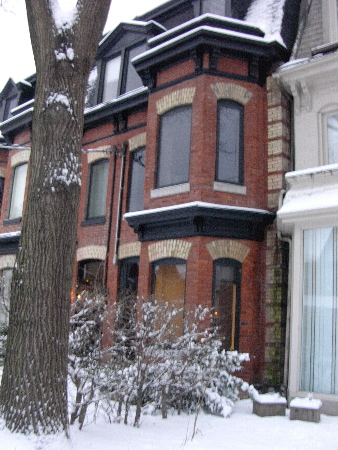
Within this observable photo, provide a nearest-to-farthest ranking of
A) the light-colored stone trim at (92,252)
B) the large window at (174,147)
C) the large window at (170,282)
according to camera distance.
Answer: the large window at (170,282) → the large window at (174,147) → the light-colored stone trim at (92,252)

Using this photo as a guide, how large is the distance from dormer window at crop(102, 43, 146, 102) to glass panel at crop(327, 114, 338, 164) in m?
5.22

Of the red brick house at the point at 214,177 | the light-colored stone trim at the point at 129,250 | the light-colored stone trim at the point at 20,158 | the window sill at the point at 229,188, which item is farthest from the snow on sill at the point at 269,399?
the light-colored stone trim at the point at 20,158

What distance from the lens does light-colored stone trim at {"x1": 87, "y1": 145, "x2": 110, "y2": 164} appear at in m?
12.6

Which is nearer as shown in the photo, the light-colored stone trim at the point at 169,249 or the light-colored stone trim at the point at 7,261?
the light-colored stone trim at the point at 169,249

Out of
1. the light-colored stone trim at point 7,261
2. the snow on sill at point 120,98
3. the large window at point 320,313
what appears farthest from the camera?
the light-colored stone trim at point 7,261

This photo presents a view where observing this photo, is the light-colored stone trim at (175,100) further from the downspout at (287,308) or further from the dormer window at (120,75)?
the downspout at (287,308)

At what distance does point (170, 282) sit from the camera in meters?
9.63

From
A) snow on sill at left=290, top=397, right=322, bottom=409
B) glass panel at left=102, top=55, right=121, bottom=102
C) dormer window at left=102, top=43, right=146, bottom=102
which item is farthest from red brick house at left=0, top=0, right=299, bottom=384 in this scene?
snow on sill at left=290, top=397, right=322, bottom=409

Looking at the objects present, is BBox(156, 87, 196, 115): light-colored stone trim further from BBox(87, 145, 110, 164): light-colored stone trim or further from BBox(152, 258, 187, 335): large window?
BBox(152, 258, 187, 335): large window

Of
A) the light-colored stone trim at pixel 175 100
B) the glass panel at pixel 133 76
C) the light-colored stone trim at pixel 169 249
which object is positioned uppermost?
the glass panel at pixel 133 76

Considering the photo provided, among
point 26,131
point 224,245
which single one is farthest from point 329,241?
point 26,131

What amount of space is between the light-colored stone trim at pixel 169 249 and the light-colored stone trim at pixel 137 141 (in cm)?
304

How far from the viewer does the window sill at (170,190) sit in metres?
9.48

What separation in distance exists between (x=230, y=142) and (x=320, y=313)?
3.98 metres
